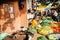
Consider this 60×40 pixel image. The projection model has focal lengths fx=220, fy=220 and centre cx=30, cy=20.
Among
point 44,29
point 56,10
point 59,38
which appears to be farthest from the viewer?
point 56,10

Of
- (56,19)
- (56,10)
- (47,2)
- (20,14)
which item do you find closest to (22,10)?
(20,14)

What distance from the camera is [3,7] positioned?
24.2 ft

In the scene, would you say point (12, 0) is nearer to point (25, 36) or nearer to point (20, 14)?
point (20, 14)

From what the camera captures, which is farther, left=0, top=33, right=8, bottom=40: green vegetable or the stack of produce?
the stack of produce

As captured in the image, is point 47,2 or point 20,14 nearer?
point 20,14

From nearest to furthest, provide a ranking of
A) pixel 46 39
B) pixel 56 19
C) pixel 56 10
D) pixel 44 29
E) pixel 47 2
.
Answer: pixel 46 39 → pixel 44 29 → pixel 56 19 → pixel 56 10 → pixel 47 2

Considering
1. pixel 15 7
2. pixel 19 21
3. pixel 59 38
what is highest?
pixel 15 7

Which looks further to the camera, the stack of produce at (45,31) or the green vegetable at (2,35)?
the stack of produce at (45,31)

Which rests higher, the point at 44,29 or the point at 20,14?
the point at 20,14

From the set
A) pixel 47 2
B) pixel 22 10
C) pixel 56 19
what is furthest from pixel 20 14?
pixel 47 2

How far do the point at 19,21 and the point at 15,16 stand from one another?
27cm

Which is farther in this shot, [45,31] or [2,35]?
[45,31]

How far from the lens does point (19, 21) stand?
307 inches

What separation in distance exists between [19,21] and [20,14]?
0.25 meters
